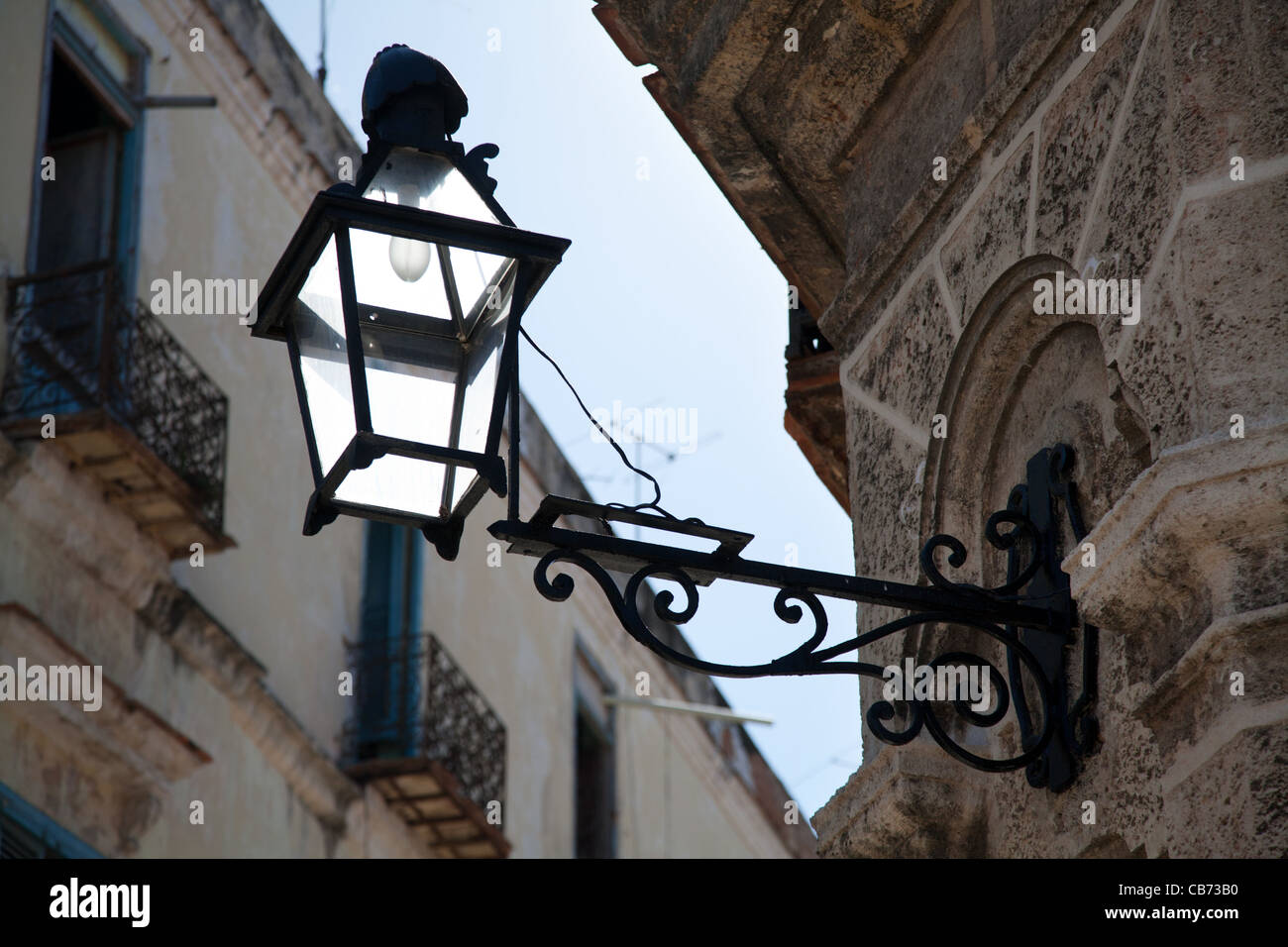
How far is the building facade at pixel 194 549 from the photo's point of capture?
10.6 m

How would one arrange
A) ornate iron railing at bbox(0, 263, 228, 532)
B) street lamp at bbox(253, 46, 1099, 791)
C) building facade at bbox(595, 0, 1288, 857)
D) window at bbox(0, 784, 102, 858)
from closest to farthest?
building facade at bbox(595, 0, 1288, 857)
street lamp at bbox(253, 46, 1099, 791)
window at bbox(0, 784, 102, 858)
ornate iron railing at bbox(0, 263, 228, 532)

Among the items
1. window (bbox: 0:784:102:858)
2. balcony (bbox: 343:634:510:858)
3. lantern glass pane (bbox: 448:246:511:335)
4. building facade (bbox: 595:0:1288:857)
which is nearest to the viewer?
building facade (bbox: 595:0:1288:857)

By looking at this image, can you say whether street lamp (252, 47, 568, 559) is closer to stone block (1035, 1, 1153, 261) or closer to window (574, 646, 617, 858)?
stone block (1035, 1, 1153, 261)

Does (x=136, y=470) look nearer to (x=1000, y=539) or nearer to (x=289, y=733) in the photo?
(x=289, y=733)

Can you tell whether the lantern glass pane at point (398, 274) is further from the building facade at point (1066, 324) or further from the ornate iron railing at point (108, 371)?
the ornate iron railing at point (108, 371)

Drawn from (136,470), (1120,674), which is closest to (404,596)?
(136,470)

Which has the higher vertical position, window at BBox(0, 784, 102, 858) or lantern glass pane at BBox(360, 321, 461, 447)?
window at BBox(0, 784, 102, 858)

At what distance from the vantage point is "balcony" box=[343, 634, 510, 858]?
45.8ft

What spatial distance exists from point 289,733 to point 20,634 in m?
3.09

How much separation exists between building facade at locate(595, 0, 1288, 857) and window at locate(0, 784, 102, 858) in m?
5.96

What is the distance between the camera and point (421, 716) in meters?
14.2

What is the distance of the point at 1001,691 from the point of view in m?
3.46

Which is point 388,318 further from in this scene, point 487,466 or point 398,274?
point 487,466

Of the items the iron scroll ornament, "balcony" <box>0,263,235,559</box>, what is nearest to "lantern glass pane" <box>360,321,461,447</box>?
the iron scroll ornament
